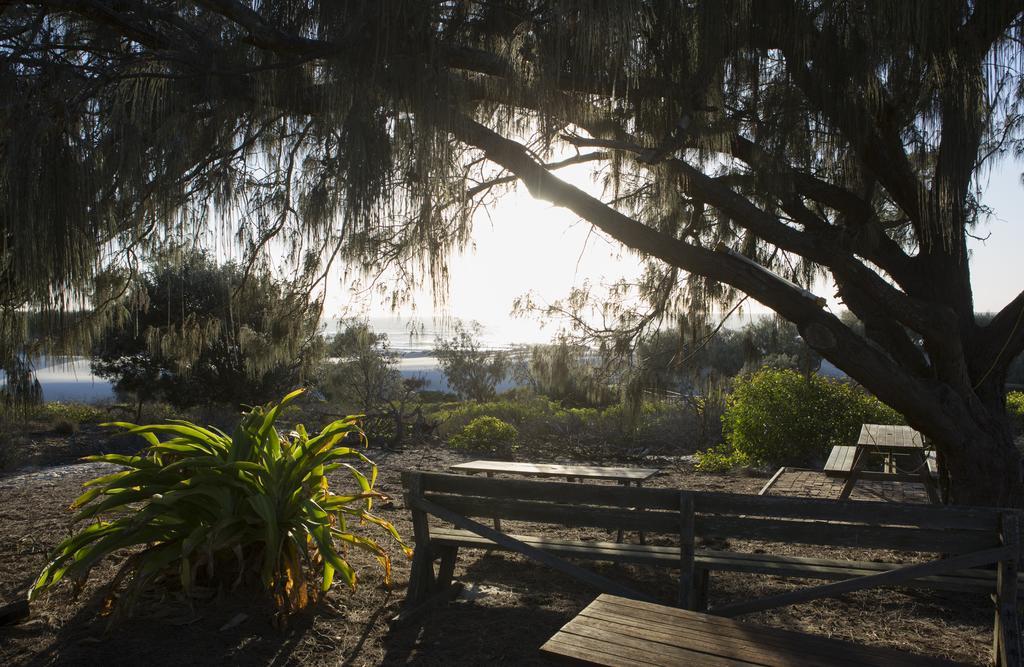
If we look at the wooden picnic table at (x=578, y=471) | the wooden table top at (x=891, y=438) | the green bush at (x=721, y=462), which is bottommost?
the green bush at (x=721, y=462)

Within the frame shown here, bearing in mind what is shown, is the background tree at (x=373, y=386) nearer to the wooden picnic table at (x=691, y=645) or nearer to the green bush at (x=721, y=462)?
the green bush at (x=721, y=462)

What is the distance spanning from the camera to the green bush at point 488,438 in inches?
446

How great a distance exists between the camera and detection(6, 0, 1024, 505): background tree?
3301 mm

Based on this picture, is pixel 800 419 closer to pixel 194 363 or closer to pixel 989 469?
pixel 989 469

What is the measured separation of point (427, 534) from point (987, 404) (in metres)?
3.75

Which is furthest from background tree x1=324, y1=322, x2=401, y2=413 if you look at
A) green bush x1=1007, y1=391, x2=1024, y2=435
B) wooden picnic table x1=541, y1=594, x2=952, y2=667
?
wooden picnic table x1=541, y1=594, x2=952, y2=667

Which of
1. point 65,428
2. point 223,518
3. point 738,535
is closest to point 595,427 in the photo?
point 65,428

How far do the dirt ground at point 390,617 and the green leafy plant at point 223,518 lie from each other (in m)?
0.15

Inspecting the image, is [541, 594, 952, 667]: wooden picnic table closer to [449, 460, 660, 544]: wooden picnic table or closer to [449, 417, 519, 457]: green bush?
[449, 460, 660, 544]: wooden picnic table

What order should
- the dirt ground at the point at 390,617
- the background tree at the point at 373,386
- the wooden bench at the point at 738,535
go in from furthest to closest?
1. the background tree at the point at 373,386
2. the dirt ground at the point at 390,617
3. the wooden bench at the point at 738,535

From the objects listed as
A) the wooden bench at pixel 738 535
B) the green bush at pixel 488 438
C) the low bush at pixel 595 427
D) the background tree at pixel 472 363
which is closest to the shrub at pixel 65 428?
the low bush at pixel 595 427

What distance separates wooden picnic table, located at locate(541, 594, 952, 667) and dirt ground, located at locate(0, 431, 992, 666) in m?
1.12

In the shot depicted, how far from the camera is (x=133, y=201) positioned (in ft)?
11.3

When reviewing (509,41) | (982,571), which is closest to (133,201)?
(509,41)
